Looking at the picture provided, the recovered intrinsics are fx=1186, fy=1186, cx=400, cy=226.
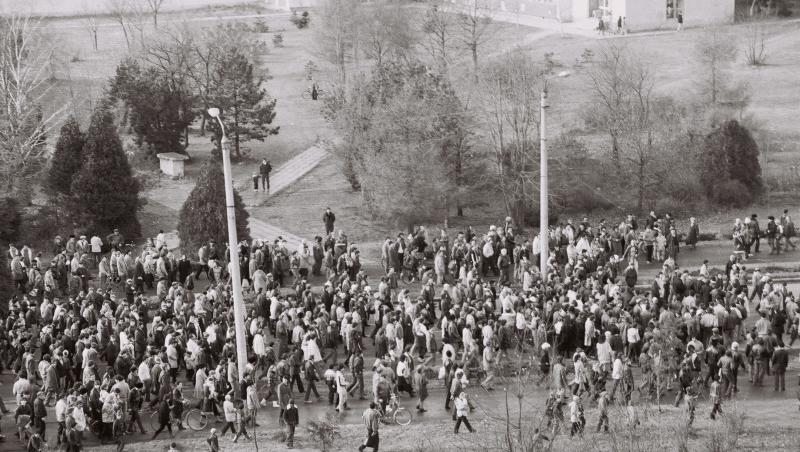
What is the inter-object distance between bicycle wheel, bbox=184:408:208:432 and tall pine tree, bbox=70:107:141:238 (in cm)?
1410

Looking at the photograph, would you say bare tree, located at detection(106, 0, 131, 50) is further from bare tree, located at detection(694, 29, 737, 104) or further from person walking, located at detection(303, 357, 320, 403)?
person walking, located at detection(303, 357, 320, 403)

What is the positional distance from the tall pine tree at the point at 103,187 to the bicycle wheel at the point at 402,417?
52.1ft

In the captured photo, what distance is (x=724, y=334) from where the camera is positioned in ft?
85.9

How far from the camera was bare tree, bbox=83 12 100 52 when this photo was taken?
6562 cm

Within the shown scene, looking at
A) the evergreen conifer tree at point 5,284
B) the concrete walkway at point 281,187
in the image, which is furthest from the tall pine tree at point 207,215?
the evergreen conifer tree at point 5,284

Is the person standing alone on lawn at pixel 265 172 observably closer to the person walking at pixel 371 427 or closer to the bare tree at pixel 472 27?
the bare tree at pixel 472 27

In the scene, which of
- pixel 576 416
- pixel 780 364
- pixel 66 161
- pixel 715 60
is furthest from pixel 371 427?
pixel 715 60

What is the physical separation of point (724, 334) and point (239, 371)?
10.7 metres

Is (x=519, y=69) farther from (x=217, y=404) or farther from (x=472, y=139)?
(x=217, y=404)

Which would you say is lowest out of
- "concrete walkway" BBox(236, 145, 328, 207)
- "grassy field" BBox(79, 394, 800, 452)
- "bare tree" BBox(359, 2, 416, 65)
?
"grassy field" BBox(79, 394, 800, 452)

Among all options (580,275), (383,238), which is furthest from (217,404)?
(383,238)

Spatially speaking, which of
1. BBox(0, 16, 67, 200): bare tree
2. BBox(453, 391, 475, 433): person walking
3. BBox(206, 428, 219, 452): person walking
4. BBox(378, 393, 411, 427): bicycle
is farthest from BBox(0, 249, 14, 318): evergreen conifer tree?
BBox(453, 391, 475, 433): person walking

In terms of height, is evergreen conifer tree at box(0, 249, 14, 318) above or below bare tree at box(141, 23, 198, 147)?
below

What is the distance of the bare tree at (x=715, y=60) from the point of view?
4538 centimetres
